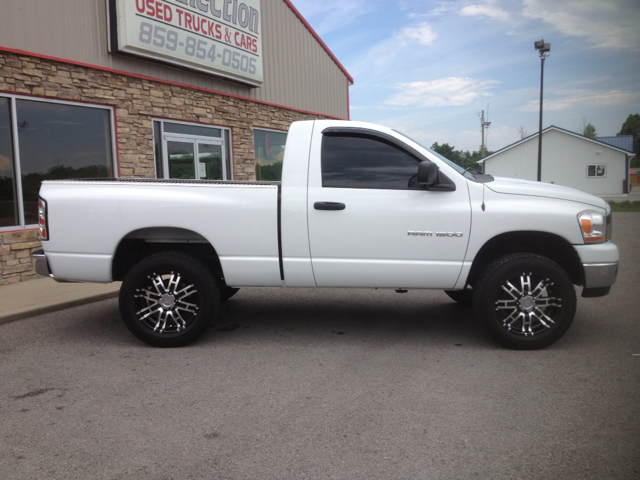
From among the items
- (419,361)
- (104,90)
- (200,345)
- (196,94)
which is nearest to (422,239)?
(419,361)

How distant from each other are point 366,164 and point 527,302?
Answer: 1.93m

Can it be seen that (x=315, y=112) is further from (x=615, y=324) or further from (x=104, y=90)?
(x=615, y=324)

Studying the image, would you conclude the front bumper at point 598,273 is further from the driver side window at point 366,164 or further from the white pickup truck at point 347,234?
the driver side window at point 366,164

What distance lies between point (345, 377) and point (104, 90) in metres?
7.83

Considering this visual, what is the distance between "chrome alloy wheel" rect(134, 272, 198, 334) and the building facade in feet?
14.7

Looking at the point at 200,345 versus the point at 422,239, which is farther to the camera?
the point at 200,345

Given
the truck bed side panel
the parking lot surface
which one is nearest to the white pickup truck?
the truck bed side panel

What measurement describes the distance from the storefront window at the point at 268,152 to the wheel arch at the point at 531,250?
9681 mm

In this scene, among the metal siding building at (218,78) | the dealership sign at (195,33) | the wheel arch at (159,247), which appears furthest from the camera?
the dealership sign at (195,33)

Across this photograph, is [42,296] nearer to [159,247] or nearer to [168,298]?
[159,247]

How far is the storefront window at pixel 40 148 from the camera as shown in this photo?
329 inches

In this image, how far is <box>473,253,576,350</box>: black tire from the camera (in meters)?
4.77

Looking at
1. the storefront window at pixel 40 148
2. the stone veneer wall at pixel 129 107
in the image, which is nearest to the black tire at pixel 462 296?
the stone veneer wall at pixel 129 107

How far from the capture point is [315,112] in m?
16.8
